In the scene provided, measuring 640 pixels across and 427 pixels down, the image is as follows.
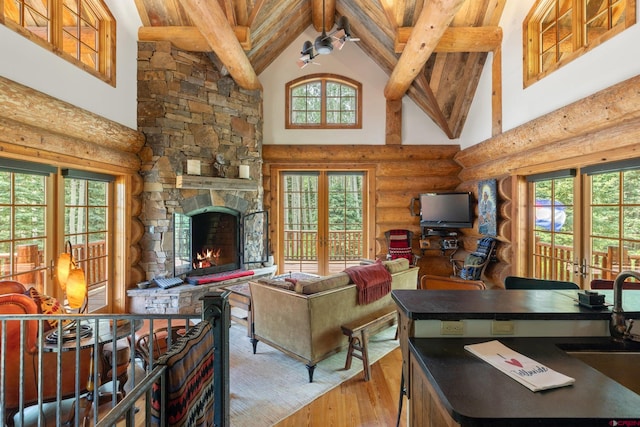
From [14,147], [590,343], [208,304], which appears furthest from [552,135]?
[14,147]

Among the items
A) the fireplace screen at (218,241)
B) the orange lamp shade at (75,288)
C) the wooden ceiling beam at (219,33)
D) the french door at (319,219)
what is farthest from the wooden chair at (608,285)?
the fireplace screen at (218,241)

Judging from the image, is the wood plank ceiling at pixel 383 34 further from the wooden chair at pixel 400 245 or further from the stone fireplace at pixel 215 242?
the stone fireplace at pixel 215 242

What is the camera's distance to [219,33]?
3.51 meters

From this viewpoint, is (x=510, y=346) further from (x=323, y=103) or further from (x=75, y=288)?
(x=323, y=103)

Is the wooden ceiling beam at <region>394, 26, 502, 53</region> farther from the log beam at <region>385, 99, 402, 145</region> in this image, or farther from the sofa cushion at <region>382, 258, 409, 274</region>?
the sofa cushion at <region>382, 258, 409, 274</region>

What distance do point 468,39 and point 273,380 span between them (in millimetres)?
4937

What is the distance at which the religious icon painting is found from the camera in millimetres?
4730

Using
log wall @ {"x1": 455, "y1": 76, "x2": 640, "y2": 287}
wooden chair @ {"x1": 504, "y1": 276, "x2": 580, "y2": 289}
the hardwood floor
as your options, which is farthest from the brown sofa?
log wall @ {"x1": 455, "y1": 76, "x2": 640, "y2": 287}

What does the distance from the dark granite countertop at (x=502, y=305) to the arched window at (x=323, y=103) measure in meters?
4.83

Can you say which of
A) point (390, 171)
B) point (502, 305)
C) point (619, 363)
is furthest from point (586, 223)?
point (390, 171)

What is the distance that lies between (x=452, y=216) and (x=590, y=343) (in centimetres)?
426

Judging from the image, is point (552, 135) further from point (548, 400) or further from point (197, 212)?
point (197, 212)

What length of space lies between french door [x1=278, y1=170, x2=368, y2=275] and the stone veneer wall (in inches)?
56.6

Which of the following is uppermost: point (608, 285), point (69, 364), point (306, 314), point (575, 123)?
point (575, 123)
